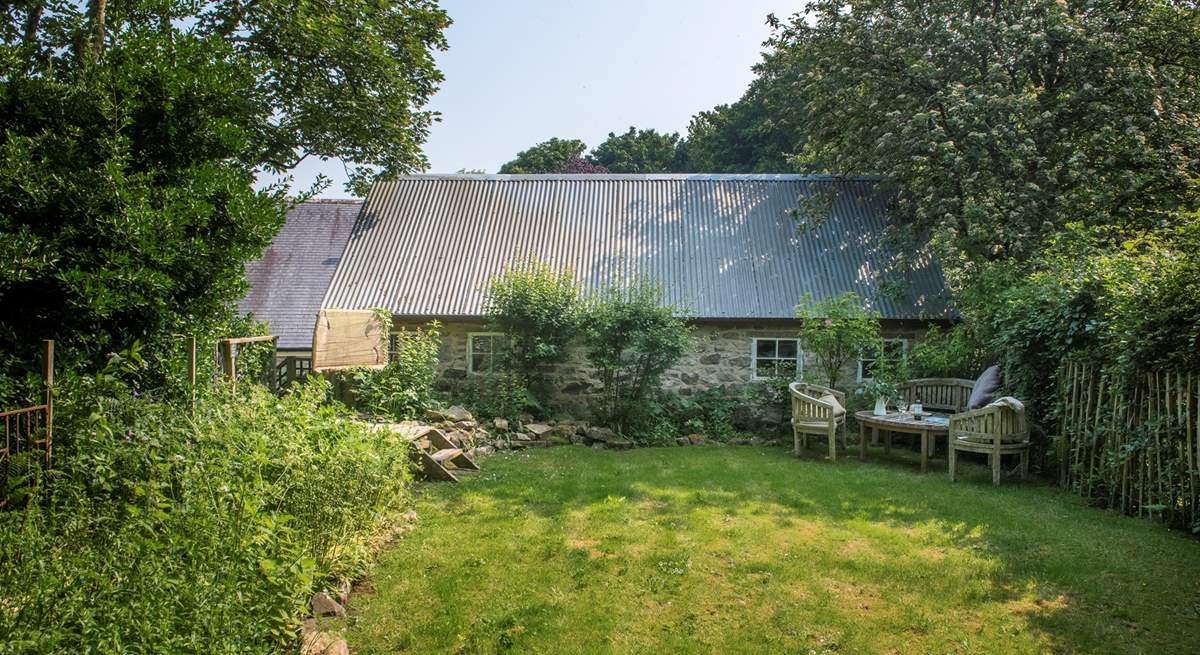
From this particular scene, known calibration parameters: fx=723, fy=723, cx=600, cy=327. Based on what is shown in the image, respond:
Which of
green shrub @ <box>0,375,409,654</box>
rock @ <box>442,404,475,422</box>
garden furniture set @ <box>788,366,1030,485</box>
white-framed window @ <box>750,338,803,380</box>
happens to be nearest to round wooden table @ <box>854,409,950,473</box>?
garden furniture set @ <box>788,366,1030,485</box>

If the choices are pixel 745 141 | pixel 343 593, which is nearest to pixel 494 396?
pixel 343 593

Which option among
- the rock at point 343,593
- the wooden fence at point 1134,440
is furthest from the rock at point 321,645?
the wooden fence at point 1134,440

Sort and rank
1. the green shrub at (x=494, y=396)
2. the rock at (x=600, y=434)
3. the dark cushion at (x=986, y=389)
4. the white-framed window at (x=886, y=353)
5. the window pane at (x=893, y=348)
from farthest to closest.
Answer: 1. the white-framed window at (x=886, y=353)
2. the window pane at (x=893, y=348)
3. the green shrub at (x=494, y=396)
4. the rock at (x=600, y=434)
5. the dark cushion at (x=986, y=389)

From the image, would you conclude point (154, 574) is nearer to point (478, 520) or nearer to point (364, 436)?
point (364, 436)

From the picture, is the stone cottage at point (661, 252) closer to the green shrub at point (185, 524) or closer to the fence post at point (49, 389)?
the green shrub at point (185, 524)

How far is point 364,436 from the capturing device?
616 cm

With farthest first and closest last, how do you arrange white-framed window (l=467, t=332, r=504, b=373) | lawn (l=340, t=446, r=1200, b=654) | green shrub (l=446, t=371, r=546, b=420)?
white-framed window (l=467, t=332, r=504, b=373), green shrub (l=446, t=371, r=546, b=420), lawn (l=340, t=446, r=1200, b=654)

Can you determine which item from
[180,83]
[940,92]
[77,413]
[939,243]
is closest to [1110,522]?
[939,243]

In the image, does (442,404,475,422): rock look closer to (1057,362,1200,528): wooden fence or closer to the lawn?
the lawn

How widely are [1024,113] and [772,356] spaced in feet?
18.1

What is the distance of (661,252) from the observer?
47.8 feet

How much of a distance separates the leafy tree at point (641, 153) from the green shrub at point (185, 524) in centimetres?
3159

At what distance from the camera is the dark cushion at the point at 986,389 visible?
9578 millimetres

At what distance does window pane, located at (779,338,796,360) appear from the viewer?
1310 cm
